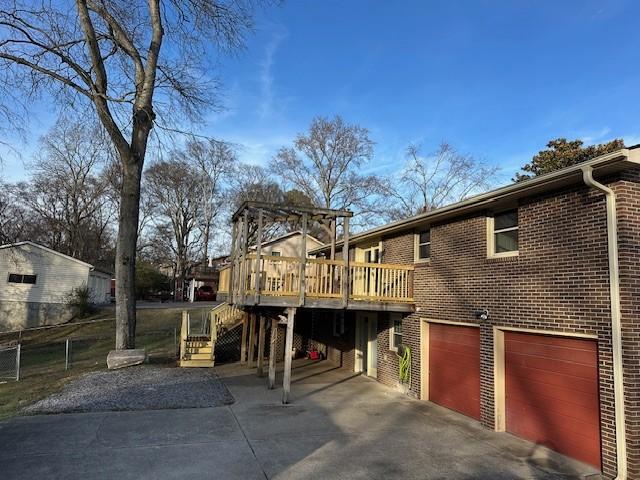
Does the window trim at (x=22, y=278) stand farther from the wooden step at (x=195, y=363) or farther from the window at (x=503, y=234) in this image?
the window at (x=503, y=234)

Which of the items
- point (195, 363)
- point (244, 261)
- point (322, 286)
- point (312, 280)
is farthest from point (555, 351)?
point (195, 363)

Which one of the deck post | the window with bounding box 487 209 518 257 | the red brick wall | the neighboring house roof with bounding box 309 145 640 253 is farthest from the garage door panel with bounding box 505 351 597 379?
the deck post

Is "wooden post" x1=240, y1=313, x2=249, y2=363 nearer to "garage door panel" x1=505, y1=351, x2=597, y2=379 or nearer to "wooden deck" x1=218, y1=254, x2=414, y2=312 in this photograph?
"wooden deck" x1=218, y1=254, x2=414, y2=312

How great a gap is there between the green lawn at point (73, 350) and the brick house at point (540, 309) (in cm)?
691

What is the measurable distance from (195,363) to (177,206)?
34290 mm

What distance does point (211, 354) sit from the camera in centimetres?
1490

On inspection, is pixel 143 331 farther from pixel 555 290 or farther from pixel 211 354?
pixel 555 290

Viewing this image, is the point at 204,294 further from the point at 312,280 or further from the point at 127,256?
the point at 312,280

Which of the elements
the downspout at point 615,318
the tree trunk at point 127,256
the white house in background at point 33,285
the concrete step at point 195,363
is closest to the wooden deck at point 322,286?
the concrete step at point 195,363

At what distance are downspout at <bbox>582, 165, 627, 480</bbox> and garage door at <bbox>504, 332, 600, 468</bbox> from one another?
46 centimetres

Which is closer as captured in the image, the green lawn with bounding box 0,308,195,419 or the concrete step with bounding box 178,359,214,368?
the green lawn with bounding box 0,308,195,419

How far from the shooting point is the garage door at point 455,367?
29.5 feet

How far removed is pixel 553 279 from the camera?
7.20 metres

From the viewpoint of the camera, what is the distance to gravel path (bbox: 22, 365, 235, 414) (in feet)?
30.1
